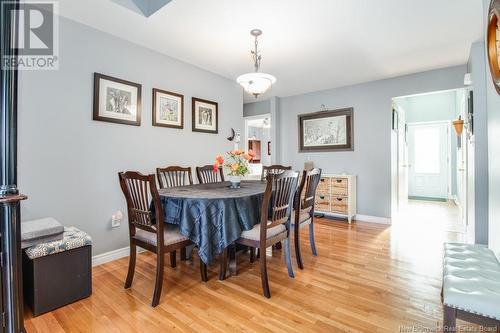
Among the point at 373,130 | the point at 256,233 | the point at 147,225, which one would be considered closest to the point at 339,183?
the point at 373,130

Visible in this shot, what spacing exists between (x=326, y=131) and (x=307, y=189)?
8.71 feet

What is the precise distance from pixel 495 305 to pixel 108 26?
3.56 metres

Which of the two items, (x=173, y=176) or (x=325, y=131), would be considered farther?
(x=325, y=131)

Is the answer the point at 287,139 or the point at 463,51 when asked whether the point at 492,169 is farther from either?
the point at 287,139

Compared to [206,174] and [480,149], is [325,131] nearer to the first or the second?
[480,149]

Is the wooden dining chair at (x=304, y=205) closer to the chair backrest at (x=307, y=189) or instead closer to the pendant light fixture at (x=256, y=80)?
the chair backrest at (x=307, y=189)

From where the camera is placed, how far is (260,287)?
2.13 metres

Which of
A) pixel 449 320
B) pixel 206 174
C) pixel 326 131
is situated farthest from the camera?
pixel 326 131

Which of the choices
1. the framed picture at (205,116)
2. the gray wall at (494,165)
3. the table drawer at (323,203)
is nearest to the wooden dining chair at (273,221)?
the gray wall at (494,165)

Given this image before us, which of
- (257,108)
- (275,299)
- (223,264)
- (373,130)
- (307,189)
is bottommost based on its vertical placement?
(275,299)

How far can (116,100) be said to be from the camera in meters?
2.78

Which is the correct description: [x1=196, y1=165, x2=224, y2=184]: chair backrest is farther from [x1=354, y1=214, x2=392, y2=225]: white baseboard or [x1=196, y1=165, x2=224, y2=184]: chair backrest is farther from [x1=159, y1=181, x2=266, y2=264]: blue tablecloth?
[x1=354, y1=214, x2=392, y2=225]: white baseboard

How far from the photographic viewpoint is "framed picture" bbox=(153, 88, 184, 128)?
3186 millimetres

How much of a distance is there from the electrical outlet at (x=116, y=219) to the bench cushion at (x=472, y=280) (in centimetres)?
288
